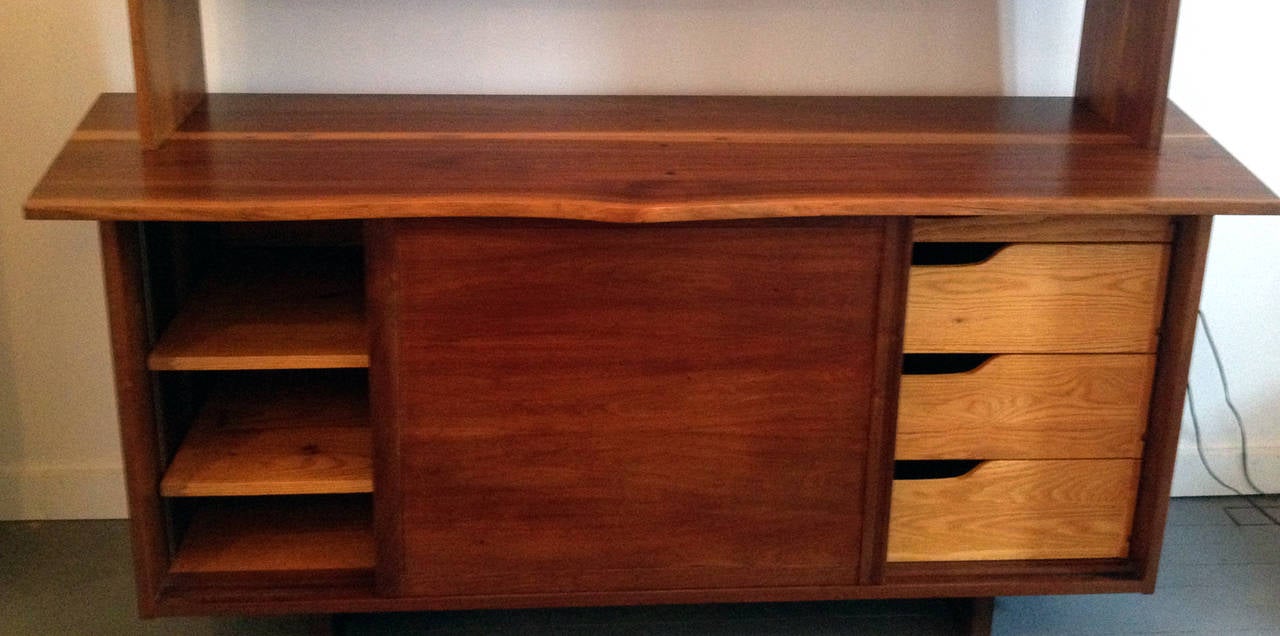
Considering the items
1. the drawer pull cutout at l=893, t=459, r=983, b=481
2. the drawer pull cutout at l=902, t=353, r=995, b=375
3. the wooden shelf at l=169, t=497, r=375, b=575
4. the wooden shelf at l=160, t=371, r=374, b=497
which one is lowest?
the wooden shelf at l=169, t=497, r=375, b=575

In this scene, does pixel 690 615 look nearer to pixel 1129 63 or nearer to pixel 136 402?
pixel 136 402

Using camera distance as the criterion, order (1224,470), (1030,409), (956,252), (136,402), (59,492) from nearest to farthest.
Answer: (136,402), (1030,409), (956,252), (59,492), (1224,470)

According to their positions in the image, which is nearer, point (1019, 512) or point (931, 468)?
point (1019, 512)

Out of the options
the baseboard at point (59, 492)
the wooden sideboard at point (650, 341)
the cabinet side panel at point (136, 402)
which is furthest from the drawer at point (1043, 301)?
the baseboard at point (59, 492)

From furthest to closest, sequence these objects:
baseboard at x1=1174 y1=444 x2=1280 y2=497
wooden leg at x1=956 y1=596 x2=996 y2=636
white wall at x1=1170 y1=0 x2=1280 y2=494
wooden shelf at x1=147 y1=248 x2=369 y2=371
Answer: baseboard at x1=1174 y1=444 x2=1280 y2=497
white wall at x1=1170 y1=0 x2=1280 y2=494
wooden leg at x1=956 y1=596 x2=996 y2=636
wooden shelf at x1=147 y1=248 x2=369 y2=371

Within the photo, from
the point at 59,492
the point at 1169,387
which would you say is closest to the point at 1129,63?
the point at 1169,387

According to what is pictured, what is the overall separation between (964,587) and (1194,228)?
0.51 meters

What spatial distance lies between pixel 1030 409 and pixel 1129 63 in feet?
1.53

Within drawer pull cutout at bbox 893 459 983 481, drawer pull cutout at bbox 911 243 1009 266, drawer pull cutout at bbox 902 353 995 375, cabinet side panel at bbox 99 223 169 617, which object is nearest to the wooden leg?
drawer pull cutout at bbox 893 459 983 481

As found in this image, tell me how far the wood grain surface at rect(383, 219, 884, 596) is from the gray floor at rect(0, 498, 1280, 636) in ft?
0.73

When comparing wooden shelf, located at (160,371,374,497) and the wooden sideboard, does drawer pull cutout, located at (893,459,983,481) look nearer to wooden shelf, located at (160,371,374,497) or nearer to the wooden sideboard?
the wooden sideboard

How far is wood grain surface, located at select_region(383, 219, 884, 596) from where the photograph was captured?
150 centimetres

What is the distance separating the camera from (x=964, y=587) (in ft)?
5.60

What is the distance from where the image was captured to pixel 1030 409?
1650 mm
